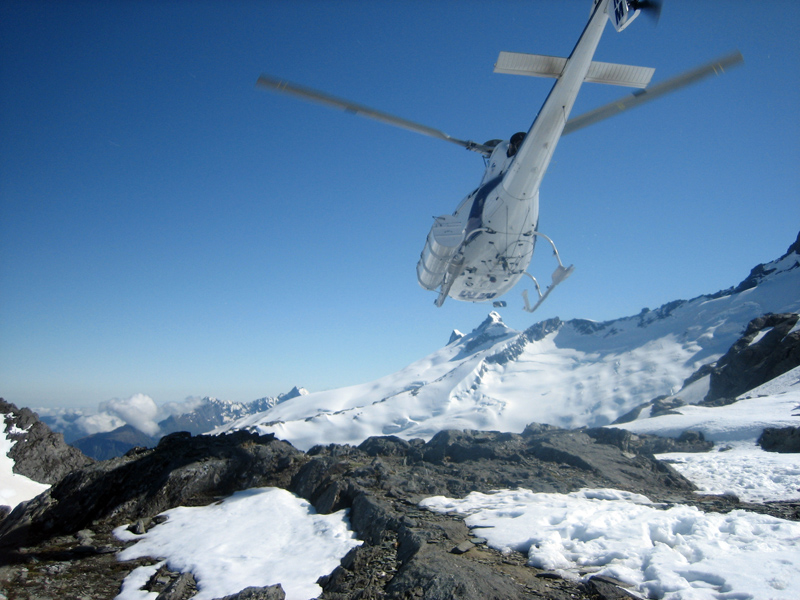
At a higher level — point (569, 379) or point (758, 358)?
point (758, 358)

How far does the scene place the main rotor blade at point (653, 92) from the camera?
30.5ft

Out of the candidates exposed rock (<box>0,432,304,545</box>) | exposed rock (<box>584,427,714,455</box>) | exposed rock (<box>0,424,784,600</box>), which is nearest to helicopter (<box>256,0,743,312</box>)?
exposed rock (<box>0,424,784,600</box>)

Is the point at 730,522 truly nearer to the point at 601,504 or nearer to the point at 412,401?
the point at 601,504

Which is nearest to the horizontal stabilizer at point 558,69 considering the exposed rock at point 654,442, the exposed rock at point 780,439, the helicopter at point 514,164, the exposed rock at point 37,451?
the helicopter at point 514,164

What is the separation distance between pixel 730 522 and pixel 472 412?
11685 cm

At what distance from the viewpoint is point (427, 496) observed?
359 inches

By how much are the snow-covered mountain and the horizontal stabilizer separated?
84.2m

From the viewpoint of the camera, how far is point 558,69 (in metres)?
10.6

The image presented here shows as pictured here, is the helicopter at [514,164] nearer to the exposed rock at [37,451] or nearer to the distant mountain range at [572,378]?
the exposed rock at [37,451]

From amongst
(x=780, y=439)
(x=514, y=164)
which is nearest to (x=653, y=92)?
(x=514, y=164)

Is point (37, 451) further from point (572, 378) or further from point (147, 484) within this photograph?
point (572, 378)

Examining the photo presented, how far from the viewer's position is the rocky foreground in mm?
4875

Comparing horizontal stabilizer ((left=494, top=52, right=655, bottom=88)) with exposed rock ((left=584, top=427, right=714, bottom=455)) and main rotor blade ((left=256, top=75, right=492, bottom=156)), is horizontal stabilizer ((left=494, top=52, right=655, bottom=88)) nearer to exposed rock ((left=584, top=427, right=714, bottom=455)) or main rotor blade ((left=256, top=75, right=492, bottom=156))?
main rotor blade ((left=256, top=75, right=492, bottom=156))

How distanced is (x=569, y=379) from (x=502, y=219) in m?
131
